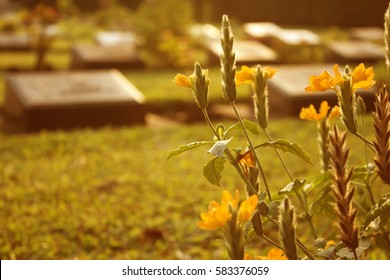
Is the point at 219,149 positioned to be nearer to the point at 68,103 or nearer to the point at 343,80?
the point at 343,80

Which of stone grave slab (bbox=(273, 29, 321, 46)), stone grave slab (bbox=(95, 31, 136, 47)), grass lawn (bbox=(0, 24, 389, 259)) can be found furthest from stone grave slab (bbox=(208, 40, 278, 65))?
grass lawn (bbox=(0, 24, 389, 259))

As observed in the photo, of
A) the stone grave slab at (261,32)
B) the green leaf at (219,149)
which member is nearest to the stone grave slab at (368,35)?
the stone grave slab at (261,32)

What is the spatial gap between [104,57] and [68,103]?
3.42m

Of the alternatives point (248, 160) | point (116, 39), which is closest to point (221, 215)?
point (248, 160)

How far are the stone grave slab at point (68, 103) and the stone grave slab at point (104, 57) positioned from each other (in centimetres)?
231

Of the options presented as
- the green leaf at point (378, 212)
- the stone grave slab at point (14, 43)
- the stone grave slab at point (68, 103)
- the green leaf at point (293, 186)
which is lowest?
the green leaf at point (378, 212)

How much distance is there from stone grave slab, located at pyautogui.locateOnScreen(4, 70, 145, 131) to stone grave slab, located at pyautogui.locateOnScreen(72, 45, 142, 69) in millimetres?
2310

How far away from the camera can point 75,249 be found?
3057mm

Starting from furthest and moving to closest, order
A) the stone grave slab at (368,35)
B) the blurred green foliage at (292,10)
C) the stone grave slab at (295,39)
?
the blurred green foliage at (292,10) < the stone grave slab at (368,35) < the stone grave slab at (295,39)

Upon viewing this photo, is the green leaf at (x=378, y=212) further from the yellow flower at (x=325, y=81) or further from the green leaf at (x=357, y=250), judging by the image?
the yellow flower at (x=325, y=81)

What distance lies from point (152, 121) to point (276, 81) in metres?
1.33

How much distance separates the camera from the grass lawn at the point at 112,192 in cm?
310

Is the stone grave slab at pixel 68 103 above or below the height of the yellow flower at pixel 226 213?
above

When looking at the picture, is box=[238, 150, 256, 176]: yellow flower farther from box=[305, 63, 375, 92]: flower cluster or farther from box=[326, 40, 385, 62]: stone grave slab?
box=[326, 40, 385, 62]: stone grave slab
